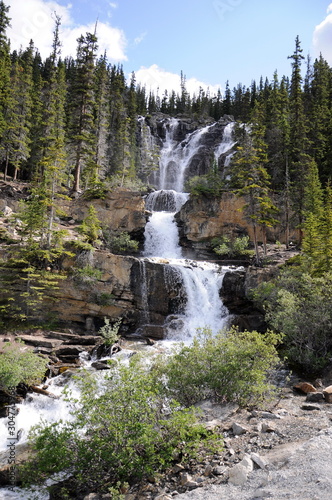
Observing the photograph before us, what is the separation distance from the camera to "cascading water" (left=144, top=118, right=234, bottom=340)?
21.5 m

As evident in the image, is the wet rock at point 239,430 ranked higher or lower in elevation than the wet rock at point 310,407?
higher

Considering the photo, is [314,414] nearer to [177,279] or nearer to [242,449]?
[242,449]

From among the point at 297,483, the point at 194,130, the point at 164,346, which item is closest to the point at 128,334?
the point at 164,346

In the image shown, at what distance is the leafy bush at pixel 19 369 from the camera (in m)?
11.8

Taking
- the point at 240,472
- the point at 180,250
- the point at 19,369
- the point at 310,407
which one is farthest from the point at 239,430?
the point at 180,250

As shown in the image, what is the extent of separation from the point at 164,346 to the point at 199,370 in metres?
9.80

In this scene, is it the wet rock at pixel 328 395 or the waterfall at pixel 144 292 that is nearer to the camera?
the wet rock at pixel 328 395

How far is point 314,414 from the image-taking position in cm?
892

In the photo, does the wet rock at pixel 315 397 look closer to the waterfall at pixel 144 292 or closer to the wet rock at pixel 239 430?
the wet rock at pixel 239 430

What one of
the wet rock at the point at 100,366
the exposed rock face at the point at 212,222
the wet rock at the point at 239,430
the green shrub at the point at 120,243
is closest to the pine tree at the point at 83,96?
the green shrub at the point at 120,243

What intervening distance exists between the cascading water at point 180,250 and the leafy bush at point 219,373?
36.4ft

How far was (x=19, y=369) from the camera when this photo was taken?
39.4ft

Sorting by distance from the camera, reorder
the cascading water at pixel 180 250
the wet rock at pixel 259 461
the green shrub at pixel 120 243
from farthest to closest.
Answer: the green shrub at pixel 120 243
the cascading water at pixel 180 250
the wet rock at pixel 259 461

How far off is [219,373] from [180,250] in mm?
22743
